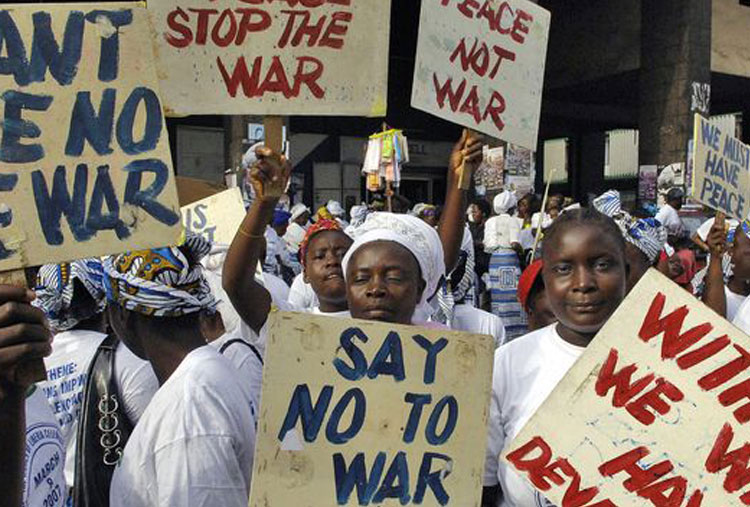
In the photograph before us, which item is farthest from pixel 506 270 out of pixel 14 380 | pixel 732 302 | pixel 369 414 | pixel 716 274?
pixel 14 380

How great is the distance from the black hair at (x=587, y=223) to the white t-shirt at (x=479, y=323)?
148 cm

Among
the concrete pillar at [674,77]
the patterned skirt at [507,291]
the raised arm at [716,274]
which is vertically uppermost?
the concrete pillar at [674,77]

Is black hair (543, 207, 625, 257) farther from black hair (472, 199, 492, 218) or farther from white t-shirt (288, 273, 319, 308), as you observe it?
black hair (472, 199, 492, 218)

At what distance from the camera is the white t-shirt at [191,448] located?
1.67 metres

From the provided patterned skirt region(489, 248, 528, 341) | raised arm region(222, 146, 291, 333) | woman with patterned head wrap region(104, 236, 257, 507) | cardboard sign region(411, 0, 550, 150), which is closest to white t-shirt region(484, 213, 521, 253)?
patterned skirt region(489, 248, 528, 341)

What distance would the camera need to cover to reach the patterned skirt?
6.55 metres

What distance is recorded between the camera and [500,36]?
2877mm

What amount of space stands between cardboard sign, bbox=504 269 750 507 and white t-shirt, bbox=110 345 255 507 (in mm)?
624

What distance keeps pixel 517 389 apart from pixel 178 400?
2.80 ft

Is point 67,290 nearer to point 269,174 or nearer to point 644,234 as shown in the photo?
point 269,174

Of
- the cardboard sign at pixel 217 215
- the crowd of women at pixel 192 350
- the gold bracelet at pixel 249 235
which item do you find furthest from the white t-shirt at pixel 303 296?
the gold bracelet at pixel 249 235

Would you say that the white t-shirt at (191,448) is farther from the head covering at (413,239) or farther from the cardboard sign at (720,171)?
the cardboard sign at (720,171)

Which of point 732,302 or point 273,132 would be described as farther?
point 732,302

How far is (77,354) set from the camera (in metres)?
2.40
